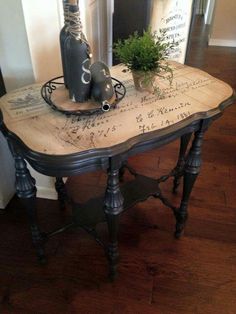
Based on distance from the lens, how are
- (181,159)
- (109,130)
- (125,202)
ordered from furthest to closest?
(181,159), (125,202), (109,130)

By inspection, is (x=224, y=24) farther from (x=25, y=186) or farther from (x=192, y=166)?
(x=25, y=186)

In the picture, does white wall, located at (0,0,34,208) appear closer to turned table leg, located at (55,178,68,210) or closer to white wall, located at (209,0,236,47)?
turned table leg, located at (55,178,68,210)

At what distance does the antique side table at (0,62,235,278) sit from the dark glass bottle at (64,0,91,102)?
0.07 meters

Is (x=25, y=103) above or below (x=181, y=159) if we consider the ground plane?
above

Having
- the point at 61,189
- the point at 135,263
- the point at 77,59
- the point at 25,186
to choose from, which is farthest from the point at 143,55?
the point at 135,263

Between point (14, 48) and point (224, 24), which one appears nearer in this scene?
point (14, 48)

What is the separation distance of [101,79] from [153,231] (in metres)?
0.88

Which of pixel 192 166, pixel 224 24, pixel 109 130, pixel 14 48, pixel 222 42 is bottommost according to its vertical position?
pixel 222 42

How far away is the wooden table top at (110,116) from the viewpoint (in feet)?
2.82

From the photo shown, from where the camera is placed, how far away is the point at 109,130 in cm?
91

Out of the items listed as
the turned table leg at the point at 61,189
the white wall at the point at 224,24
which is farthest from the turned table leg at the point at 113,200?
the white wall at the point at 224,24

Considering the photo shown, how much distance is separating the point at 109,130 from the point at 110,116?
0.09 m

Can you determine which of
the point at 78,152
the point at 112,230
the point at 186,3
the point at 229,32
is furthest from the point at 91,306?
the point at 229,32

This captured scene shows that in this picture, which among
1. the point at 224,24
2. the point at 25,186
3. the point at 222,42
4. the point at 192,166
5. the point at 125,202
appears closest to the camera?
the point at 25,186
